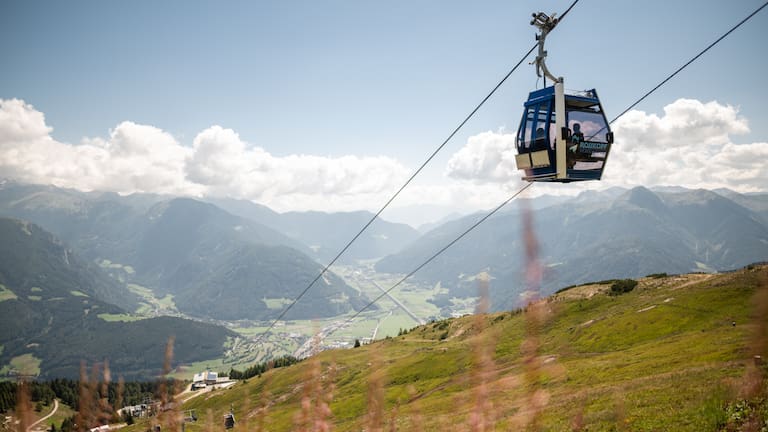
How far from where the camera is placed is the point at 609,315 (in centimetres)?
6006

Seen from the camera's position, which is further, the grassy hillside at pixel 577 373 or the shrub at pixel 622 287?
the shrub at pixel 622 287

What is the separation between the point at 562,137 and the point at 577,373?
26925mm

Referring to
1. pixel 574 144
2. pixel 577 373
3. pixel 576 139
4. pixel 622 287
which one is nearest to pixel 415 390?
pixel 574 144

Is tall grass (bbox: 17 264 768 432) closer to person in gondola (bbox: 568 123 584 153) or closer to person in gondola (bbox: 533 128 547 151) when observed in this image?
person in gondola (bbox: 568 123 584 153)

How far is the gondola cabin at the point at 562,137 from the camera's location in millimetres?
15320

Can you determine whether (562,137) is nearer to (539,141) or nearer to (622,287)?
(539,141)

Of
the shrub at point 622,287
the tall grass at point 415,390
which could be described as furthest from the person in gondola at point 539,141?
the shrub at point 622,287

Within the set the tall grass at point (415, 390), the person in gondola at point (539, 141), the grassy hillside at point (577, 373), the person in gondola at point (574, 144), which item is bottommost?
the grassy hillside at point (577, 373)

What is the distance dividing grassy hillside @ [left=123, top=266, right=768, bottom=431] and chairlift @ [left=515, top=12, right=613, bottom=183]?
21.8ft

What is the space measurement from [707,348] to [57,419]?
17883 centimetres

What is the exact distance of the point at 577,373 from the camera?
34.2m

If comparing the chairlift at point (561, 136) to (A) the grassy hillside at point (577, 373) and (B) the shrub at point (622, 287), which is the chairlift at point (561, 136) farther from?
(B) the shrub at point (622, 287)

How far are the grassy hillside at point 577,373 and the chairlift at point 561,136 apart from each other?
21.8 feet

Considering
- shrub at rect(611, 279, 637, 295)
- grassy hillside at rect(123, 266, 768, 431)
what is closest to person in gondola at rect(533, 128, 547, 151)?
grassy hillside at rect(123, 266, 768, 431)
